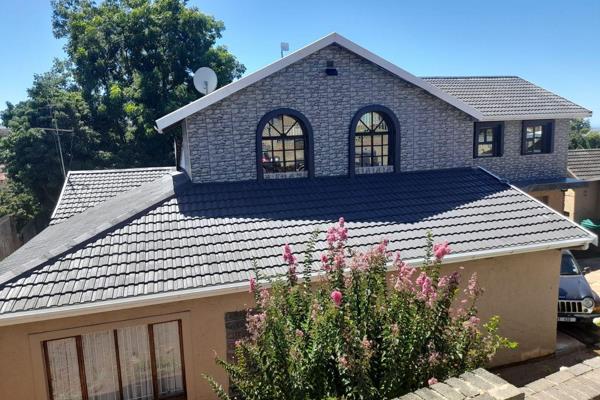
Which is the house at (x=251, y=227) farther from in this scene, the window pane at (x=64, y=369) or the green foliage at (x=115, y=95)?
the green foliage at (x=115, y=95)

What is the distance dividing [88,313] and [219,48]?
2580 cm

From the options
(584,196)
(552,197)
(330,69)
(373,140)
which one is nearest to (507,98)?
(552,197)

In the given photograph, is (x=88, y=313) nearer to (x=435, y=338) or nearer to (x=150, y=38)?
(x=435, y=338)

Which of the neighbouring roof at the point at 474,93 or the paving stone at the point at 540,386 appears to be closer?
the paving stone at the point at 540,386

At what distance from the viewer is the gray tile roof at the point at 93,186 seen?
Result: 13777mm

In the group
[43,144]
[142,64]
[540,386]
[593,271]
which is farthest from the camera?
[142,64]

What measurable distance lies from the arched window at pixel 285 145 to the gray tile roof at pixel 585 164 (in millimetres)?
15512

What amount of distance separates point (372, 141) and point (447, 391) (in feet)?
31.5

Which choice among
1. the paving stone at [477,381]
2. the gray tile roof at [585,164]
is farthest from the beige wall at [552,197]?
the paving stone at [477,381]

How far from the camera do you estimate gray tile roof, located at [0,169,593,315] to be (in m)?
7.22

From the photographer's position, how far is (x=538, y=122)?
681 inches

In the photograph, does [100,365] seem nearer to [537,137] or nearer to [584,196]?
[537,137]

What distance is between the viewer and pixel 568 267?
11781 millimetres

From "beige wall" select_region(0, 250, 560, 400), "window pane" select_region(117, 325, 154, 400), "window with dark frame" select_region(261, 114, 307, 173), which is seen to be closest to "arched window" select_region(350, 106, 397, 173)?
"window with dark frame" select_region(261, 114, 307, 173)
